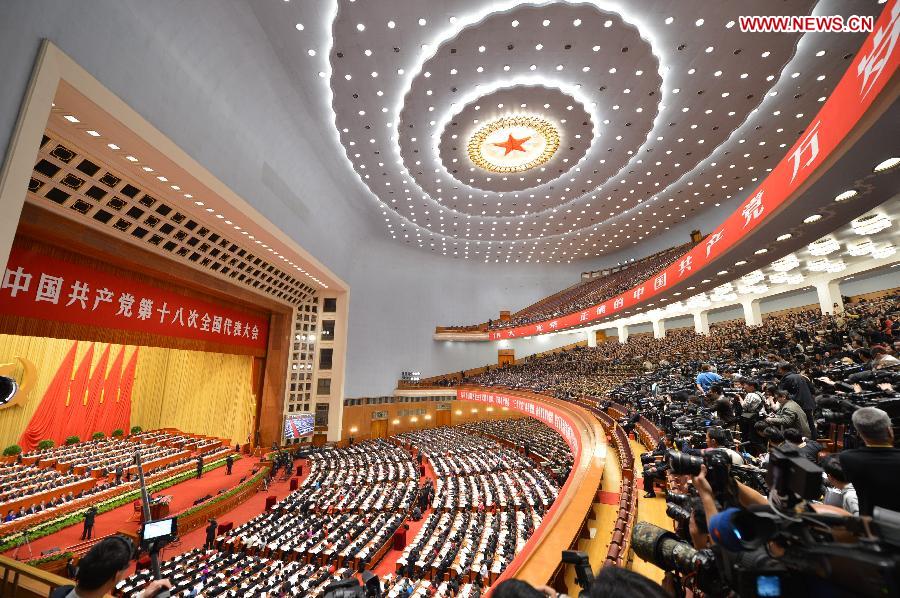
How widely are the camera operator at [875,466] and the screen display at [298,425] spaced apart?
1914 cm

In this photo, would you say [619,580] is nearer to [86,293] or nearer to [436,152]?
[86,293]

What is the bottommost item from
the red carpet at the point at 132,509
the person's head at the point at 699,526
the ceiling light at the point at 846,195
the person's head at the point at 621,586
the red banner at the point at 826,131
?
the red carpet at the point at 132,509

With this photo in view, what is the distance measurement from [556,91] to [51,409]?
23.4 meters

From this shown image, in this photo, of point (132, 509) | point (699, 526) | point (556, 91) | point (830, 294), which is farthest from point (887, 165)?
point (132, 509)

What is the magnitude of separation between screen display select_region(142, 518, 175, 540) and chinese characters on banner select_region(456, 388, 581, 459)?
239 inches

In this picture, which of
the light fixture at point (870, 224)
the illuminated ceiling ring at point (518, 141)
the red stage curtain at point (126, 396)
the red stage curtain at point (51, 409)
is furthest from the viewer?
the red stage curtain at point (126, 396)

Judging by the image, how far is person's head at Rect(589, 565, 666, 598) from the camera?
92 cm

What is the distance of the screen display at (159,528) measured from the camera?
333 cm

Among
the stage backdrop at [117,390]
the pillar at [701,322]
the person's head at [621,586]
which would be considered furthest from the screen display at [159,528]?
the pillar at [701,322]

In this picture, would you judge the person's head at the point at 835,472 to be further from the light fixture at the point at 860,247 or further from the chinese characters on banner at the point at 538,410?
the light fixture at the point at 860,247

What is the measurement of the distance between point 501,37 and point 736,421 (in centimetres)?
999

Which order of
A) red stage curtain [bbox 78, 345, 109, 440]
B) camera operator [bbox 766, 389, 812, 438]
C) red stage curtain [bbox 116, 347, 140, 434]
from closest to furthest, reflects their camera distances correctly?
1. camera operator [bbox 766, 389, 812, 438]
2. red stage curtain [bbox 78, 345, 109, 440]
3. red stage curtain [bbox 116, 347, 140, 434]

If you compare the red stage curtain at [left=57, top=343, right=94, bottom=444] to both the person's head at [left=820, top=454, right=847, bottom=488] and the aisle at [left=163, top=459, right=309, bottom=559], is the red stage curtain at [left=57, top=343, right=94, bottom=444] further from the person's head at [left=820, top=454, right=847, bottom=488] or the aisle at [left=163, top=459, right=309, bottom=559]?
the person's head at [left=820, top=454, right=847, bottom=488]

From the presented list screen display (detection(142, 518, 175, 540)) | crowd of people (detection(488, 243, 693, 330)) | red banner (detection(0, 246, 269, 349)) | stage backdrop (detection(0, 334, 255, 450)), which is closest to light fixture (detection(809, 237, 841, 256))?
crowd of people (detection(488, 243, 693, 330))
